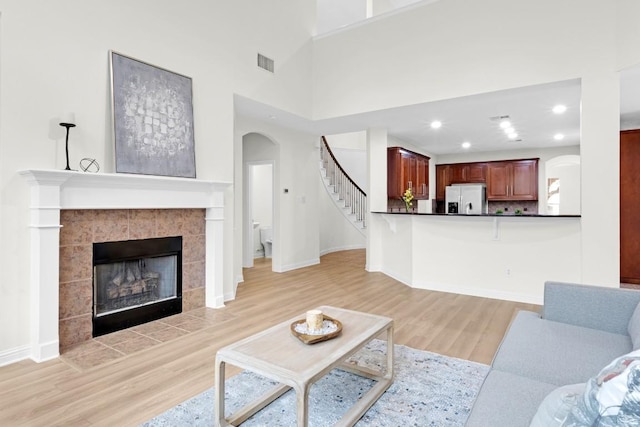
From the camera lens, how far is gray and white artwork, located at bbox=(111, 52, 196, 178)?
11.3 ft

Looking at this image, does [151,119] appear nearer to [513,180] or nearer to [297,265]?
[297,265]

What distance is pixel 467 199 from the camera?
8891mm

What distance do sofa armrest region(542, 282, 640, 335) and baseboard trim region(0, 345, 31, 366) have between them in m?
3.97

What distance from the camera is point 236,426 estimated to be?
6.54 feet

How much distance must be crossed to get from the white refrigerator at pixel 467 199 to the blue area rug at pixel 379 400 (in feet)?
21.7

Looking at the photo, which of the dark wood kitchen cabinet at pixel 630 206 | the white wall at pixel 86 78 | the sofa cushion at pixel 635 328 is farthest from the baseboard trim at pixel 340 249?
the sofa cushion at pixel 635 328

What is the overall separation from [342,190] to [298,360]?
7.88 m

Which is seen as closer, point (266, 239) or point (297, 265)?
point (297, 265)

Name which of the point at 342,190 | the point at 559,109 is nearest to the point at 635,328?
the point at 559,109

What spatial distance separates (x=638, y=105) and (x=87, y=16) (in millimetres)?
6515

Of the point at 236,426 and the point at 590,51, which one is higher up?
the point at 590,51

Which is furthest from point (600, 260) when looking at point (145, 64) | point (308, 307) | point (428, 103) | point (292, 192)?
point (145, 64)

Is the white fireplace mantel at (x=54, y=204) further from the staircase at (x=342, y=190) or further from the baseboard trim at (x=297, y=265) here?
the staircase at (x=342, y=190)

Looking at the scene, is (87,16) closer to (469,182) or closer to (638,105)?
(638,105)
